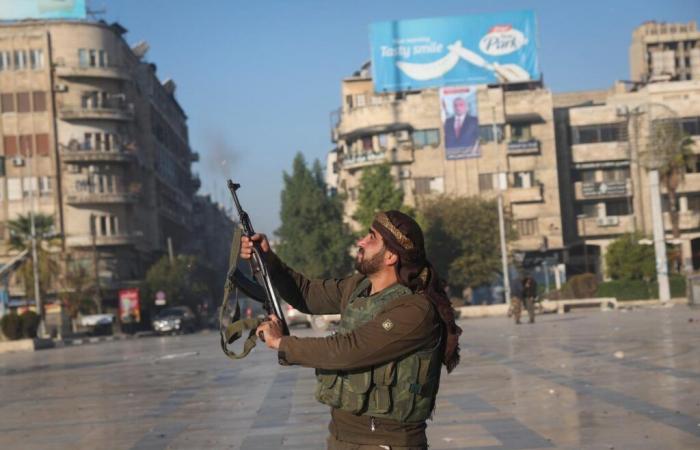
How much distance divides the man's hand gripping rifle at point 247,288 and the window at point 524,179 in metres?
82.7

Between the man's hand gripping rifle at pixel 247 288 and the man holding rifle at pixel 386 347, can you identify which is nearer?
the man holding rifle at pixel 386 347

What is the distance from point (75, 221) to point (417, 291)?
82.4 meters

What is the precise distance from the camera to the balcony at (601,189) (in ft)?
284

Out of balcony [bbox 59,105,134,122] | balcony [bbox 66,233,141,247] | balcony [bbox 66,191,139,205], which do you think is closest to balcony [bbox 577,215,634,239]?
balcony [bbox 66,191,139,205]

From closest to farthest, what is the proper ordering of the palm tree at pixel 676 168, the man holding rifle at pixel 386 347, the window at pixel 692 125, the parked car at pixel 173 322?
the man holding rifle at pixel 386 347 < the parked car at pixel 173 322 < the palm tree at pixel 676 168 < the window at pixel 692 125

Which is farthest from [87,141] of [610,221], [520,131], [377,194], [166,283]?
[610,221]

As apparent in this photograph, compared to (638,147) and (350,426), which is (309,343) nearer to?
(350,426)

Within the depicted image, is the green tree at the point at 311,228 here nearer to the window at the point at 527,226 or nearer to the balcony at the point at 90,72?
the window at the point at 527,226

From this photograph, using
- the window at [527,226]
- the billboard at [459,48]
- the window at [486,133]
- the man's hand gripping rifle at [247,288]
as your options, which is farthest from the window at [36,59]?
the man's hand gripping rifle at [247,288]

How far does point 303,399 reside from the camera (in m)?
15.4

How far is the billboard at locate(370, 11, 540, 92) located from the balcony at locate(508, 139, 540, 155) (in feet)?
14.8

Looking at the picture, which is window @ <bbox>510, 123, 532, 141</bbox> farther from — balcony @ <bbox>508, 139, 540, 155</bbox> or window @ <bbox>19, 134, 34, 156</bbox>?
window @ <bbox>19, 134, 34, 156</bbox>

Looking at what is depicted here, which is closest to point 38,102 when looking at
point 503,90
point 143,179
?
point 143,179

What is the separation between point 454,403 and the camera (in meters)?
13.7
